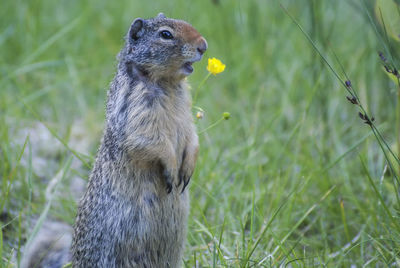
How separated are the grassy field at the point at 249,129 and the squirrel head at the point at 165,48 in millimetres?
812

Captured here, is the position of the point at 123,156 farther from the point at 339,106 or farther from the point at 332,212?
the point at 339,106

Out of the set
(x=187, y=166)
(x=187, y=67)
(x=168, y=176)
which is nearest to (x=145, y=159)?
(x=168, y=176)

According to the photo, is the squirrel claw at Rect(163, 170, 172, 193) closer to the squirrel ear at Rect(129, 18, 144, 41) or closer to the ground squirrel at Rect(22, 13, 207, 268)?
the ground squirrel at Rect(22, 13, 207, 268)

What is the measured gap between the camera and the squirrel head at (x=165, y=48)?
291 cm

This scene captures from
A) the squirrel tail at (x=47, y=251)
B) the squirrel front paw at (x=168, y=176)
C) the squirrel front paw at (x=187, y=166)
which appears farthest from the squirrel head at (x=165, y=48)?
the squirrel tail at (x=47, y=251)

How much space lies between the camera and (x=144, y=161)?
2926mm

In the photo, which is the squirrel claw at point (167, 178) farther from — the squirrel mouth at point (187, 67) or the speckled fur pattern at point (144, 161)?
the squirrel mouth at point (187, 67)

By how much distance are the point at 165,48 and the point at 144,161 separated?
631mm

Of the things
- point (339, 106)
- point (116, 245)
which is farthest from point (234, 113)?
point (116, 245)

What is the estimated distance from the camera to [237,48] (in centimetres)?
629

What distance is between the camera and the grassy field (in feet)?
11.1

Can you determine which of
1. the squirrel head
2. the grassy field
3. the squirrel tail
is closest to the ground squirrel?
the squirrel head

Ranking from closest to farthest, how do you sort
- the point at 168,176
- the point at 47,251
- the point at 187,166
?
the point at 168,176 → the point at 187,166 → the point at 47,251

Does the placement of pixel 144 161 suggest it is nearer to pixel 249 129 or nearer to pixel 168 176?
pixel 168 176
